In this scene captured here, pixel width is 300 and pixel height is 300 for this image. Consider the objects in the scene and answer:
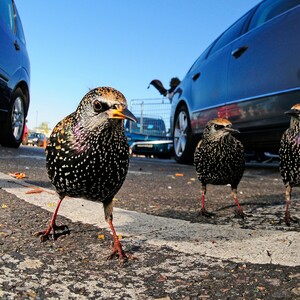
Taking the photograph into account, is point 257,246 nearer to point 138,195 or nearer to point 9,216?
point 9,216

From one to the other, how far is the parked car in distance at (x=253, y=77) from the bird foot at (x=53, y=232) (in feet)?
10.7

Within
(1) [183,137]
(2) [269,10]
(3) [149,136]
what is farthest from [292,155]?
(3) [149,136]

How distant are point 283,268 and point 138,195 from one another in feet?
7.20

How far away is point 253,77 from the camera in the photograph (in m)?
5.68

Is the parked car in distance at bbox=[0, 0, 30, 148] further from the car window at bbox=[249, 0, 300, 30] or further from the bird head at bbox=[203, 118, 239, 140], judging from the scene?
the bird head at bbox=[203, 118, 239, 140]

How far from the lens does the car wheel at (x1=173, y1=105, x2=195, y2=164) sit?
7.90m

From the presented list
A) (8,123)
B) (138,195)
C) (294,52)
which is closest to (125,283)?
(138,195)

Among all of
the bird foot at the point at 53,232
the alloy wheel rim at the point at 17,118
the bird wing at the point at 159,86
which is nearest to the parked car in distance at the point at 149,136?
the bird wing at the point at 159,86

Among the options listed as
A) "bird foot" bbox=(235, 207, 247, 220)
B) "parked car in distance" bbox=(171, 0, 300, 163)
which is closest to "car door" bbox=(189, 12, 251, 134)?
"parked car in distance" bbox=(171, 0, 300, 163)

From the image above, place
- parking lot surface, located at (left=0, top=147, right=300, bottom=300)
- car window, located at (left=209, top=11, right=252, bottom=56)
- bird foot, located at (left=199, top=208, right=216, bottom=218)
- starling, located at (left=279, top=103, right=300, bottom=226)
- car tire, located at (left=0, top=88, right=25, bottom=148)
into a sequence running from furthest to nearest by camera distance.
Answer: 1. car tire, located at (left=0, top=88, right=25, bottom=148)
2. car window, located at (left=209, top=11, right=252, bottom=56)
3. bird foot, located at (left=199, top=208, right=216, bottom=218)
4. starling, located at (left=279, top=103, right=300, bottom=226)
5. parking lot surface, located at (left=0, top=147, right=300, bottom=300)

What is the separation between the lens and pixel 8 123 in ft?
25.5

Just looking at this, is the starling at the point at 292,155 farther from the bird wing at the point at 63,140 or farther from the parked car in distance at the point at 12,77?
the parked car in distance at the point at 12,77

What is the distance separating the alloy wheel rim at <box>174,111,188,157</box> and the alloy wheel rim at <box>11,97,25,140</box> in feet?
9.93

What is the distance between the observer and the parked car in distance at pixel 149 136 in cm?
1566
